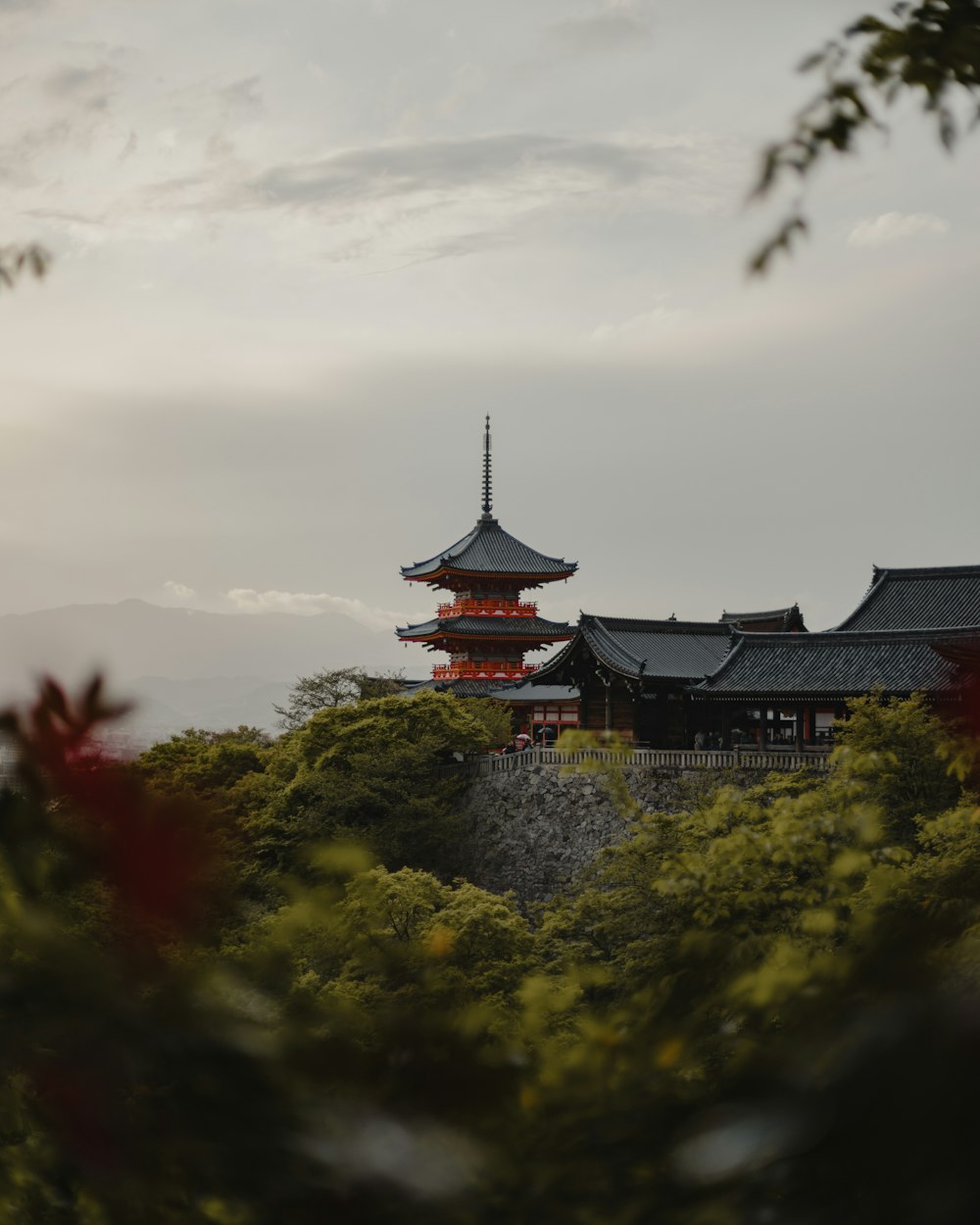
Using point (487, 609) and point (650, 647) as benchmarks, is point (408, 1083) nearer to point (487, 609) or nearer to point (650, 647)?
point (650, 647)

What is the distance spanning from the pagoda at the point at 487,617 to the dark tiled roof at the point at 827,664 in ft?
42.5

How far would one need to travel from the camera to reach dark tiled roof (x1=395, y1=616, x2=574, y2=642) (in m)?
38.3

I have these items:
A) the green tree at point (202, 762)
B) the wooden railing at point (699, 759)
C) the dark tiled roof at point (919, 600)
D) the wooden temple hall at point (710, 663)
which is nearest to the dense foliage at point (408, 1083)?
the wooden temple hall at point (710, 663)

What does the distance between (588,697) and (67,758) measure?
2729 centimetres

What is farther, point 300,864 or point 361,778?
point 361,778

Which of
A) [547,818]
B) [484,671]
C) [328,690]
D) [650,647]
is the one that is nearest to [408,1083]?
[547,818]

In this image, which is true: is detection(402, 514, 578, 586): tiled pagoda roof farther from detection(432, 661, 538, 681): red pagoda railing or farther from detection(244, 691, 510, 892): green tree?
detection(244, 691, 510, 892): green tree

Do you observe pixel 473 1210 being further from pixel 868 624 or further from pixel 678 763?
pixel 868 624

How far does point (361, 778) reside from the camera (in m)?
24.4

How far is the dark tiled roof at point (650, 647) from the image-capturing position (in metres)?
27.2

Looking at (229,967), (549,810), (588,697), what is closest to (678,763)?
(549,810)

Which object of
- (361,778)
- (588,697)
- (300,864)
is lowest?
(300,864)

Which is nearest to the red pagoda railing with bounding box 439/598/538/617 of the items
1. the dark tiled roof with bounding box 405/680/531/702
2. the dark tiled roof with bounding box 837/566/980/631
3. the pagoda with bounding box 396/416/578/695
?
the pagoda with bounding box 396/416/578/695

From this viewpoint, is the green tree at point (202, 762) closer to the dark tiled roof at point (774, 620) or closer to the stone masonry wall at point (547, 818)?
the stone masonry wall at point (547, 818)
